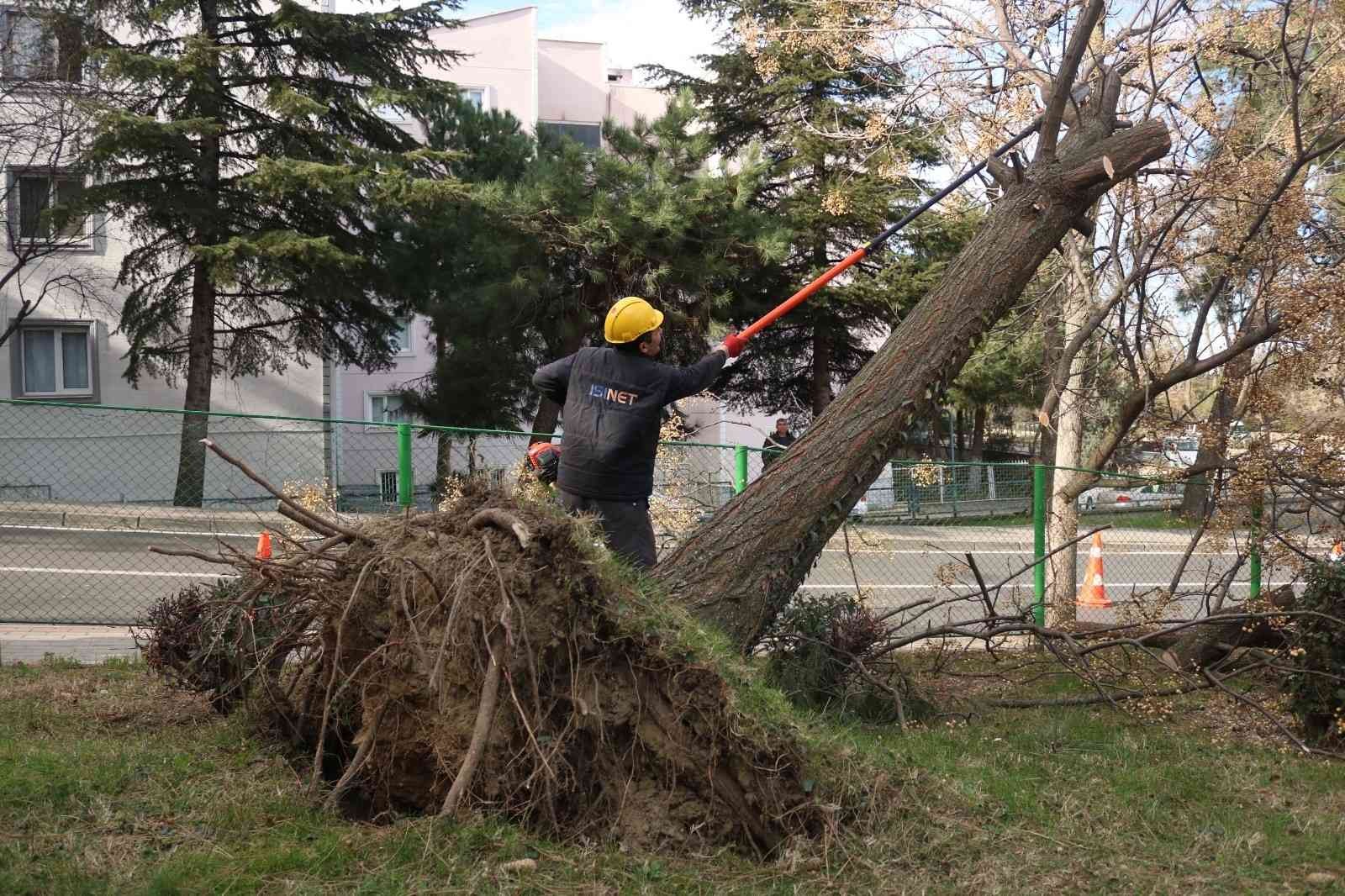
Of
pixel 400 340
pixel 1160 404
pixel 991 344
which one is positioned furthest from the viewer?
pixel 400 340

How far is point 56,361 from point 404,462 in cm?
1754

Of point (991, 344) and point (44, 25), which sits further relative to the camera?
point (44, 25)

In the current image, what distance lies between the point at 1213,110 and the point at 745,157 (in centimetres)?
1101

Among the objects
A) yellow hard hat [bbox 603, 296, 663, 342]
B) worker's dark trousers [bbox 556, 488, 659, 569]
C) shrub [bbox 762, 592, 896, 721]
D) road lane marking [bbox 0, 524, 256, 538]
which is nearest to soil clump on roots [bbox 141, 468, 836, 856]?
worker's dark trousers [bbox 556, 488, 659, 569]

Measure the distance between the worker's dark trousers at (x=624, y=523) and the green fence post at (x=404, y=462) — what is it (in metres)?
2.45

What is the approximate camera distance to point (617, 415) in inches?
194

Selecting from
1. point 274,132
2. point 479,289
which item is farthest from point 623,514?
point 274,132

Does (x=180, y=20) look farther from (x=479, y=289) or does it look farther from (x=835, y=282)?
(x=835, y=282)

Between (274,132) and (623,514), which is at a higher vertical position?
(274,132)

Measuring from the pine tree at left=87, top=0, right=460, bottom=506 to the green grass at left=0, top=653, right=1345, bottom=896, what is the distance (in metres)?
12.6

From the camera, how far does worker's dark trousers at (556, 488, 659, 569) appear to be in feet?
16.4

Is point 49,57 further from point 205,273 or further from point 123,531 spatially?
point 123,531

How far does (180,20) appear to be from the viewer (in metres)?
18.0

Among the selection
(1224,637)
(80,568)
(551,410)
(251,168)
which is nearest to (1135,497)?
(1224,637)
